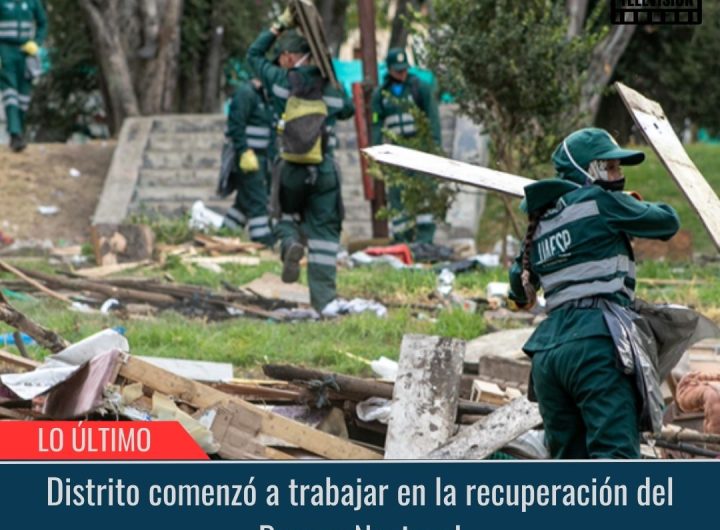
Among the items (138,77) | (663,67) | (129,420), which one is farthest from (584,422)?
(663,67)

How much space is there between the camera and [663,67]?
30.8 m

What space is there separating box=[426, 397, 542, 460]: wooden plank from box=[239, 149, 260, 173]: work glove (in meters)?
11.1

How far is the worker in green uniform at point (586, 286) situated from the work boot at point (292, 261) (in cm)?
635

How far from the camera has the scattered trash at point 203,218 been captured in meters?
19.7

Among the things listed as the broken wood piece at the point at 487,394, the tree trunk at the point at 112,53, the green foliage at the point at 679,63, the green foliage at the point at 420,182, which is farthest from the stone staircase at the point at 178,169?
the broken wood piece at the point at 487,394

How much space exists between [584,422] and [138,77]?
2025 centimetres

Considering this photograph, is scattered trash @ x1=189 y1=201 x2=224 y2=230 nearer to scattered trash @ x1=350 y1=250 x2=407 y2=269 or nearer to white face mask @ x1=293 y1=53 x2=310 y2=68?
scattered trash @ x1=350 y1=250 x2=407 y2=269

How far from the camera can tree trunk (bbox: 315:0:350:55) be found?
1264 inches

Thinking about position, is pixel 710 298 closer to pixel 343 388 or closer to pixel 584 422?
pixel 343 388

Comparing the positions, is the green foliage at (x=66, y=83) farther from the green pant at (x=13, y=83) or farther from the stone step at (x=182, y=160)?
the green pant at (x=13, y=83)

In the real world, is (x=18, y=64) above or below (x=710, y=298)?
above

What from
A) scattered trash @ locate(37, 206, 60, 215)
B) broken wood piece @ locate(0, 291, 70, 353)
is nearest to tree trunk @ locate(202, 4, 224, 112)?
scattered trash @ locate(37, 206, 60, 215)

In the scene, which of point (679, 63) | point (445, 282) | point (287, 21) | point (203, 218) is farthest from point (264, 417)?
point (679, 63)

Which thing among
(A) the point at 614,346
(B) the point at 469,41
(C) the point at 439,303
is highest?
(B) the point at 469,41
